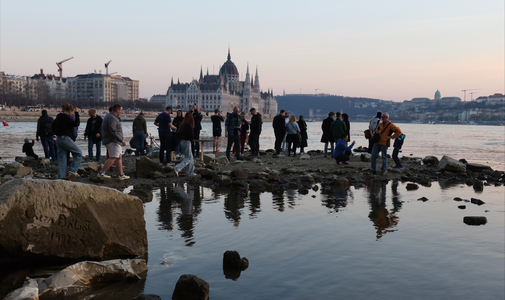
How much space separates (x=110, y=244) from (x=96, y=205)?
46 cm

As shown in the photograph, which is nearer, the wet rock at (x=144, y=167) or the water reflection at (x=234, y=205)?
the water reflection at (x=234, y=205)

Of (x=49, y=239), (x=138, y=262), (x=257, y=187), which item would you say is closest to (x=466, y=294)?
(x=138, y=262)

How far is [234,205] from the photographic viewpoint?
28.6 ft

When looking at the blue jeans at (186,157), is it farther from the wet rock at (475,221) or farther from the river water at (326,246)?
the wet rock at (475,221)

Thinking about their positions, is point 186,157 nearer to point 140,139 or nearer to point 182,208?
point 182,208

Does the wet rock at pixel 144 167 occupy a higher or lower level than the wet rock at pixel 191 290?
higher

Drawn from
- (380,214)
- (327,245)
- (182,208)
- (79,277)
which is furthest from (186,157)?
(79,277)

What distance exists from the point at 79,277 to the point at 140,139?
498 inches

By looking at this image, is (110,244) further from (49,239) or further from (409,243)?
(409,243)

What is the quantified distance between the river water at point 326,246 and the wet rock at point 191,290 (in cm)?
15

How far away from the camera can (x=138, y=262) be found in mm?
5074

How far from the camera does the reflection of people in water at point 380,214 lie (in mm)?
7154

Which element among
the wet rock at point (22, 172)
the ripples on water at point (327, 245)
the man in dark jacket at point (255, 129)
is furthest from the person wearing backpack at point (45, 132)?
the man in dark jacket at point (255, 129)

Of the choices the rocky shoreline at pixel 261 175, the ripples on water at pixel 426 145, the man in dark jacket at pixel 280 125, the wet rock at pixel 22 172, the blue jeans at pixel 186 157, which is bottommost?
the ripples on water at pixel 426 145
